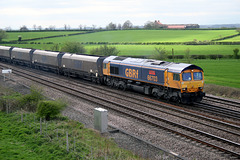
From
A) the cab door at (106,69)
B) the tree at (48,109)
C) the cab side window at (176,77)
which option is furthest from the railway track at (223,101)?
the tree at (48,109)

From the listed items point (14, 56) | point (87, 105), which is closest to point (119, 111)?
point (87, 105)

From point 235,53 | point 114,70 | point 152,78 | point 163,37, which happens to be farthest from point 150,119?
point 163,37

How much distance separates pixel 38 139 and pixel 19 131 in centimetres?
209

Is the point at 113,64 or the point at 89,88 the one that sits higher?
the point at 113,64

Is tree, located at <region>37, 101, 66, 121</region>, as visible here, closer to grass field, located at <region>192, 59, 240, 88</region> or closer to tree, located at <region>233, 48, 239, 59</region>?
grass field, located at <region>192, 59, 240, 88</region>

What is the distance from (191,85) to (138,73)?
6.36 metres

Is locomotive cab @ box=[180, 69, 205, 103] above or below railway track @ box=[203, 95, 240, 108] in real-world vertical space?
above

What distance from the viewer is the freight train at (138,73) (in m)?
24.6

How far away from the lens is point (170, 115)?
21734 millimetres

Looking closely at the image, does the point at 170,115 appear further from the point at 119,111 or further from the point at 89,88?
the point at 89,88

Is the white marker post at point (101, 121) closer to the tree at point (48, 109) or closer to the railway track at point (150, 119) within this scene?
the tree at point (48, 109)

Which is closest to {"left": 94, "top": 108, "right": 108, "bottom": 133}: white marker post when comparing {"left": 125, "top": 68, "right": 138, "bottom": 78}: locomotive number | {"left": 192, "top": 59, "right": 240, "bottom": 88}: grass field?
{"left": 125, "top": 68, "right": 138, "bottom": 78}: locomotive number

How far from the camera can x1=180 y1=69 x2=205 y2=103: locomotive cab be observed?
2425 cm

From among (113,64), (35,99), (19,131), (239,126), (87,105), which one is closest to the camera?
(19,131)
